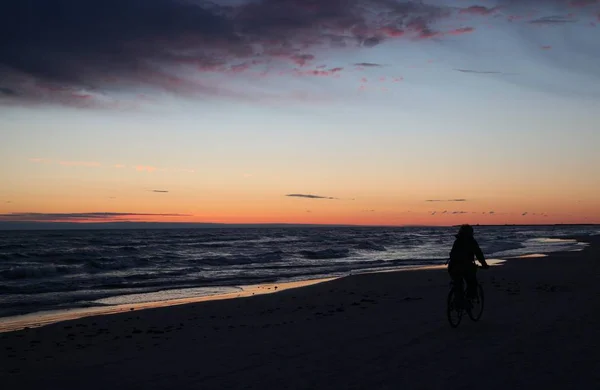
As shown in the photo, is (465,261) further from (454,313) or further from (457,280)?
(454,313)

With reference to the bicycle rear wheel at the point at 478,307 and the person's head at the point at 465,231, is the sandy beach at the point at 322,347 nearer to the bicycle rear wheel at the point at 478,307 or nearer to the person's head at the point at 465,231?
the bicycle rear wheel at the point at 478,307

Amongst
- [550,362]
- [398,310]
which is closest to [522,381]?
[550,362]

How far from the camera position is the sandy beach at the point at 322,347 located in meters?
7.67

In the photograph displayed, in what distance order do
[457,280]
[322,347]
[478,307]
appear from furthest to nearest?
[478,307]
[457,280]
[322,347]

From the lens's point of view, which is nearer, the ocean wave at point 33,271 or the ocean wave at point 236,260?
the ocean wave at point 33,271

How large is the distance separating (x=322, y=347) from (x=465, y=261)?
3859 millimetres

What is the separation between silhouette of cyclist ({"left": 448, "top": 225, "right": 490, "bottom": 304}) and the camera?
37.2 feet

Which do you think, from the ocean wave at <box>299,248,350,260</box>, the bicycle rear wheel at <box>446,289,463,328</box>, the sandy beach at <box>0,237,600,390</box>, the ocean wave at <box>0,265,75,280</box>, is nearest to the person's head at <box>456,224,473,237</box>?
the bicycle rear wheel at <box>446,289,463,328</box>

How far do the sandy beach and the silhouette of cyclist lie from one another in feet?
2.94

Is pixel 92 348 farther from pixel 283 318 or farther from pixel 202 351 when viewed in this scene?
pixel 283 318

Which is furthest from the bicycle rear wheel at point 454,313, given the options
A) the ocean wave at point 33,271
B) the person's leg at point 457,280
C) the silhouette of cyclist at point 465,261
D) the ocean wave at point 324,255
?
the ocean wave at point 324,255

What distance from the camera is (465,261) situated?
11414 millimetres

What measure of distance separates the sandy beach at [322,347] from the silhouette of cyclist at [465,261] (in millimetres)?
896

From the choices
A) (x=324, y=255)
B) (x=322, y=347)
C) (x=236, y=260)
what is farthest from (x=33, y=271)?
(x=322, y=347)
